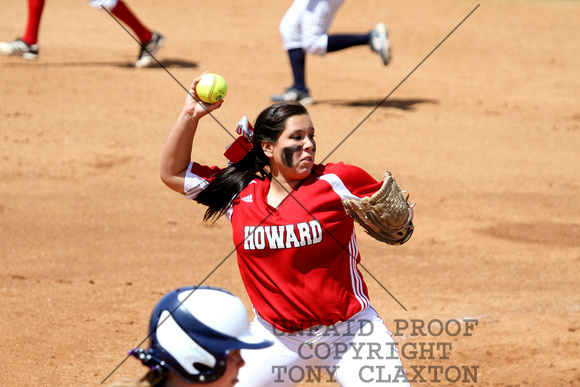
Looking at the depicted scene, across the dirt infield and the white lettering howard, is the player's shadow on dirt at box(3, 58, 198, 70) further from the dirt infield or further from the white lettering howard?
the white lettering howard

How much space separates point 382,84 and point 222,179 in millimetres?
8997

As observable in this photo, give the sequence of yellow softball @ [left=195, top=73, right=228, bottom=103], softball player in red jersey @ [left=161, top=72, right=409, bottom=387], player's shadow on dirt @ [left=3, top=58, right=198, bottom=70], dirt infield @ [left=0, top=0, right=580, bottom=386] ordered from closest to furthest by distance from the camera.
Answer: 1. softball player in red jersey @ [left=161, top=72, right=409, bottom=387]
2. yellow softball @ [left=195, top=73, right=228, bottom=103]
3. dirt infield @ [left=0, top=0, right=580, bottom=386]
4. player's shadow on dirt @ [left=3, top=58, right=198, bottom=70]

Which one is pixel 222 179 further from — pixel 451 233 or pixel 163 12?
pixel 163 12

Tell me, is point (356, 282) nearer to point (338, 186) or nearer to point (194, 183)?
point (338, 186)

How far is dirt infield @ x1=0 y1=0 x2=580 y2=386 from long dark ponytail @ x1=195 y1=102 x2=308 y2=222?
75.5 inches

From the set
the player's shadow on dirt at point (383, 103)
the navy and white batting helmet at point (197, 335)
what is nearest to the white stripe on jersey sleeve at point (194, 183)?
the navy and white batting helmet at point (197, 335)

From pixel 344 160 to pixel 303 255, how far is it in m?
6.08

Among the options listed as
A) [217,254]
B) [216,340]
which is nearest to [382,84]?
[217,254]

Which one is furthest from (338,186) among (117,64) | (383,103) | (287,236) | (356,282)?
(117,64)

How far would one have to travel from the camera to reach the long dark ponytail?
3801 millimetres

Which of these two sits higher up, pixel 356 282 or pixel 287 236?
pixel 287 236

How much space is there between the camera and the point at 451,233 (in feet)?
26.1

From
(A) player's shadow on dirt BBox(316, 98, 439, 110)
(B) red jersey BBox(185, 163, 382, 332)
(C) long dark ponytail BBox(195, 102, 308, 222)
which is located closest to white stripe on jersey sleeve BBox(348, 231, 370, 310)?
(B) red jersey BBox(185, 163, 382, 332)

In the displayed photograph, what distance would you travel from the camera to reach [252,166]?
4.01 meters
